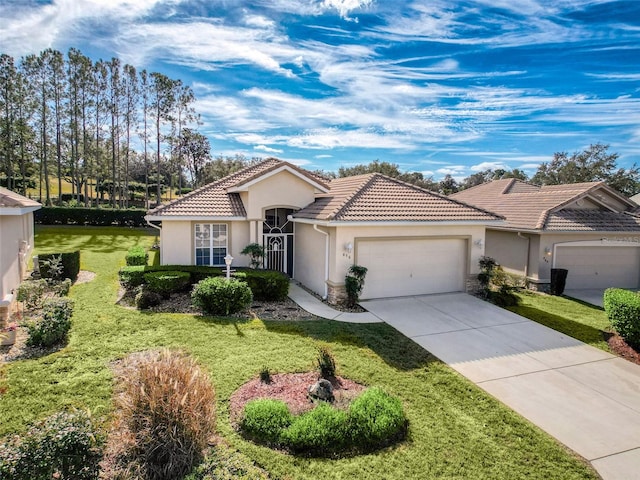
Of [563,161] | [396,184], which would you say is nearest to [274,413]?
[396,184]

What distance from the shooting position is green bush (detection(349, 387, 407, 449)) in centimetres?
599

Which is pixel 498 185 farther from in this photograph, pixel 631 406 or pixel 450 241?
pixel 631 406

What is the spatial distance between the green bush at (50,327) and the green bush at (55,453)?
192 inches

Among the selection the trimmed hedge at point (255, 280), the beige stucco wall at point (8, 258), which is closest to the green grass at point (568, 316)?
the trimmed hedge at point (255, 280)

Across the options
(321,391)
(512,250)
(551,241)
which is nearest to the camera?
(321,391)

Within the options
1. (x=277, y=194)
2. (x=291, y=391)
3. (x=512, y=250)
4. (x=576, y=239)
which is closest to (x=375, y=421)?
(x=291, y=391)

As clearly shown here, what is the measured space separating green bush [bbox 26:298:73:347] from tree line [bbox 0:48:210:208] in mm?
31628

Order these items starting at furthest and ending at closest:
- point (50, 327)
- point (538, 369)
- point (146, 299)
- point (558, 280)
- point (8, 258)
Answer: point (558, 280), point (146, 299), point (8, 258), point (50, 327), point (538, 369)

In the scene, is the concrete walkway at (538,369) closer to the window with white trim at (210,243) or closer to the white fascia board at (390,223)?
the white fascia board at (390,223)

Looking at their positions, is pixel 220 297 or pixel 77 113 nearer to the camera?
pixel 220 297

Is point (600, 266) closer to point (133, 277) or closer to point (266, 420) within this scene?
point (266, 420)

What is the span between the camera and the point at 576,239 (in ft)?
59.7

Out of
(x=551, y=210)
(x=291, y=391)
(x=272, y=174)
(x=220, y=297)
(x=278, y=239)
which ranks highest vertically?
(x=272, y=174)

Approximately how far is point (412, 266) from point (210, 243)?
856 centimetres
